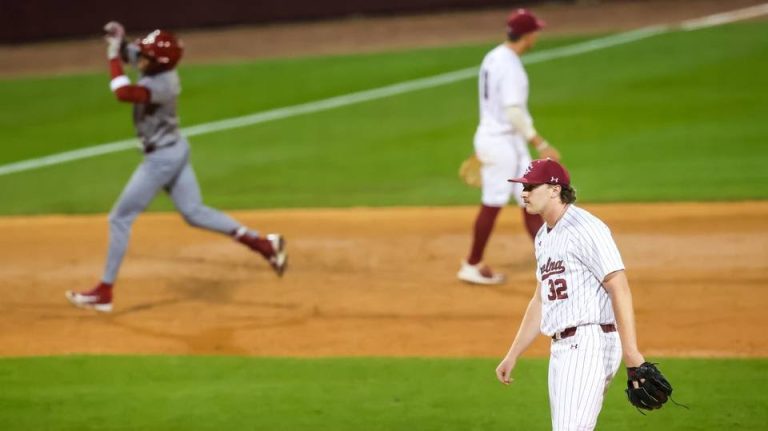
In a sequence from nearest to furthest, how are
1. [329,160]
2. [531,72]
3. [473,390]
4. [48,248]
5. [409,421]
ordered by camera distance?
[409,421] < [473,390] < [48,248] < [329,160] < [531,72]

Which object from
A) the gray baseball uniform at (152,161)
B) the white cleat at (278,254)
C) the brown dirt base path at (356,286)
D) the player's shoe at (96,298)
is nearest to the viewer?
the brown dirt base path at (356,286)

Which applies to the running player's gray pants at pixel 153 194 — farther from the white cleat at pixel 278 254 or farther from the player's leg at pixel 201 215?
the white cleat at pixel 278 254

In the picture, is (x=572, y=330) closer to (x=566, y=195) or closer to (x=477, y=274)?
(x=566, y=195)

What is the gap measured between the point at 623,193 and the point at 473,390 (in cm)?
601

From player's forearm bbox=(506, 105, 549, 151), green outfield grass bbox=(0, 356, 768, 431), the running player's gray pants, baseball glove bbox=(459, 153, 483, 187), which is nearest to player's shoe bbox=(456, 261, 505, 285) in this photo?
baseball glove bbox=(459, 153, 483, 187)

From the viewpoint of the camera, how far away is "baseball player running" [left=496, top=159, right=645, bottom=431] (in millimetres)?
5180

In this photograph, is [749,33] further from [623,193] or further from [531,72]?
[623,193]

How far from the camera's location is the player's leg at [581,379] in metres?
5.19

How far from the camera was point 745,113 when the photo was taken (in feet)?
53.4

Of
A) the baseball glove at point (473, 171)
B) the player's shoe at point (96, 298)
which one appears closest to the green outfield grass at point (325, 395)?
the player's shoe at point (96, 298)

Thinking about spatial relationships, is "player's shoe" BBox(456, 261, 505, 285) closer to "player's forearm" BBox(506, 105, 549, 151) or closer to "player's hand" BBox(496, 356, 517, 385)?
"player's forearm" BBox(506, 105, 549, 151)

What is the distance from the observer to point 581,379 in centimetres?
520

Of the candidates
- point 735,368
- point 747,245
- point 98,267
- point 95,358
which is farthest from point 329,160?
point 735,368

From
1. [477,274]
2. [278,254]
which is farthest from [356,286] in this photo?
[477,274]
